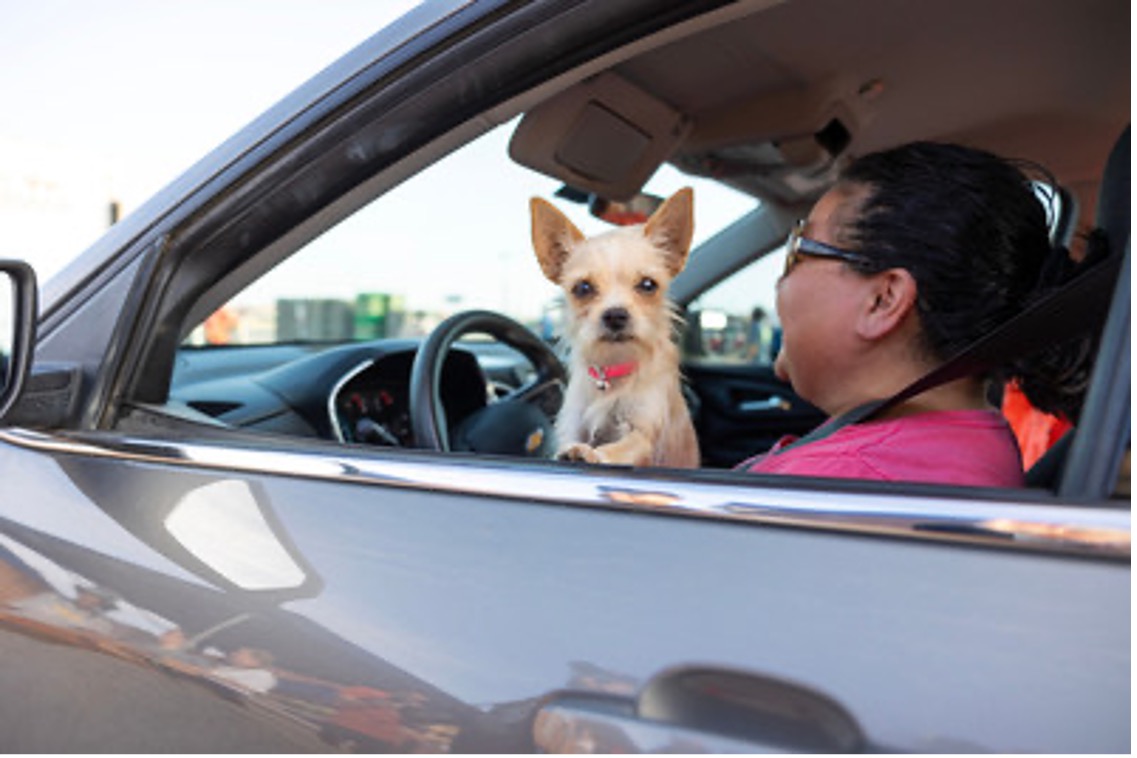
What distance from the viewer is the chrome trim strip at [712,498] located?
869 millimetres

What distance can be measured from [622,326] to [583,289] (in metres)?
0.17

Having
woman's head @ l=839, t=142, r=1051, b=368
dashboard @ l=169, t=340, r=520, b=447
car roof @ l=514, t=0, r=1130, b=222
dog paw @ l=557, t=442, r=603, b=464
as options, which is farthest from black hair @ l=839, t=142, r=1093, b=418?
dashboard @ l=169, t=340, r=520, b=447

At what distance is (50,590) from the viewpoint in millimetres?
1365

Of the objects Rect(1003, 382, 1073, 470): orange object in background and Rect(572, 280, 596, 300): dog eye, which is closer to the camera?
Rect(1003, 382, 1073, 470): orange object in background

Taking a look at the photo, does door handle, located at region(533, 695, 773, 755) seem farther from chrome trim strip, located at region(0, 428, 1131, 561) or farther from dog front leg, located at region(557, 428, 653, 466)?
dog front leg, located at region(557, 428, 653, 466)

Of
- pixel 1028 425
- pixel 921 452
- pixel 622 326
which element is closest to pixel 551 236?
pixel 622 326

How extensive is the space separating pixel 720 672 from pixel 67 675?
980 millimetres

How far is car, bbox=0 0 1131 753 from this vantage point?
0.87 meters

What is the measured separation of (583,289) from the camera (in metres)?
2.73

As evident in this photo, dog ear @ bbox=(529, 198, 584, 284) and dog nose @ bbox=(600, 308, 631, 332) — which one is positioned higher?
dog ear @ bbox=(529, 198, 584, 284)

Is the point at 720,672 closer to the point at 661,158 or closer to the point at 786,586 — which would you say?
the point at 786,586

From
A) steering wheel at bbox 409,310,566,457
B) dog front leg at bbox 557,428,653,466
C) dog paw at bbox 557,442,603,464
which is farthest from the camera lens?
steering wheel at bbox 409,310,566,457

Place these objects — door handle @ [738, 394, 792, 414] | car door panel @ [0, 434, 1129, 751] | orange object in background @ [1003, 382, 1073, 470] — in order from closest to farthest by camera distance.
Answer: car door panel @ [0, 434, 1129, 751]
orange object in background @ [1003, 382, 1073, 470]
door handle @ [738, 394, 792, 414]

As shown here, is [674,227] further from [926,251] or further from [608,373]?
[926,251]
